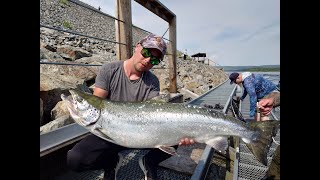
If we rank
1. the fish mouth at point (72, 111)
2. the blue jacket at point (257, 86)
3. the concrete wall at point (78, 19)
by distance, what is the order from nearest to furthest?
the fish mouth at point (72, 111) → the blue jacket at point (257, 86) → the concrete wall at point (78, 19)

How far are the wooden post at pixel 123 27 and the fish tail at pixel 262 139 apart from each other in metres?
2.59

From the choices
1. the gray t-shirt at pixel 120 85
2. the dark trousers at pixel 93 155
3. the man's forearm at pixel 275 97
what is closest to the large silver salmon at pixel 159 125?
the dark trousers at pixel 93 155

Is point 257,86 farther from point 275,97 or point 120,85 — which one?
point 120,85

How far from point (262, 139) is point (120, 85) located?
1670mm

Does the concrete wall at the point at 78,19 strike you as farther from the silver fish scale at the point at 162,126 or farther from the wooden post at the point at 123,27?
the silver fish scale at the point at 162,126

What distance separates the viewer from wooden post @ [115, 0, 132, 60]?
Result: 172 inches

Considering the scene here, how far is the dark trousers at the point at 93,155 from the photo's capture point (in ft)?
8.87

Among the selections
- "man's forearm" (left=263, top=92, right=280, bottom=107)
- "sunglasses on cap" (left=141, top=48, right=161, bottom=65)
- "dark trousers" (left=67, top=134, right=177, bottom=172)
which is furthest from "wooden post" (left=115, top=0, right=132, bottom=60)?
"man's forearm" (left=263, top=92, right=280, bottom=107)

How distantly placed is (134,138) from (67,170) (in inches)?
41.0

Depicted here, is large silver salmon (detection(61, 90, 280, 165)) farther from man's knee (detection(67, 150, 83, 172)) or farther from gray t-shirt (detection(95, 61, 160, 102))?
gray t-shirt (detection(95, 61, 160, 102))
